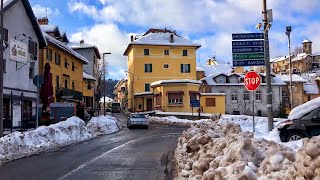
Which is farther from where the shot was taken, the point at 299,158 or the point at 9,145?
the point at 9,145

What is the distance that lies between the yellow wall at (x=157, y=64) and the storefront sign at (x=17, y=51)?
1956 inches

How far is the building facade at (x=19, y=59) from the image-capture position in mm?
29734

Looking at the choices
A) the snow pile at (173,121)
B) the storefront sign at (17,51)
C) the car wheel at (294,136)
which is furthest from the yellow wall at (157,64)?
the car wheel at (294,136)

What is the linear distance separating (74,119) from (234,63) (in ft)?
50.3

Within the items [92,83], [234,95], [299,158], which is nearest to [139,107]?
[92,83]

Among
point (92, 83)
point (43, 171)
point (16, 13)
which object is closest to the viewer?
point (43, 171)

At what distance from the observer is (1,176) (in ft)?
36.1

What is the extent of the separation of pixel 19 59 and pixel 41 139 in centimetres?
1272

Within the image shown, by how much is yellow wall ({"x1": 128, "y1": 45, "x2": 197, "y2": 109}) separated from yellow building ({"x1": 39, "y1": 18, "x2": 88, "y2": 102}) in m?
21.1

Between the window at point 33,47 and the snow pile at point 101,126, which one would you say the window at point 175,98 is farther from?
the window at point 33,47

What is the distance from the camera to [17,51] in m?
30.2

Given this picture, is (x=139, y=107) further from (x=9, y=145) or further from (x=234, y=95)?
(x=9, y=145)

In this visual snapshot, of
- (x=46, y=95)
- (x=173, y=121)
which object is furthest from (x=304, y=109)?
(x=173, y=121)

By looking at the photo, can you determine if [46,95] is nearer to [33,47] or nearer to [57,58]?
[33,47]
